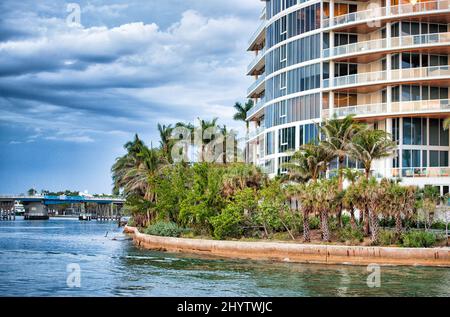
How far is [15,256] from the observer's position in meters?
49.9

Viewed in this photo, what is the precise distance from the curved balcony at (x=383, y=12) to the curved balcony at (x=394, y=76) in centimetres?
502

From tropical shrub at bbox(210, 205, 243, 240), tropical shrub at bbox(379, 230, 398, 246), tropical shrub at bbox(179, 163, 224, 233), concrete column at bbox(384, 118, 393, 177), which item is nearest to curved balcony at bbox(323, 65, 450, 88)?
concrete column at bbox(384, 118, 393, 177)

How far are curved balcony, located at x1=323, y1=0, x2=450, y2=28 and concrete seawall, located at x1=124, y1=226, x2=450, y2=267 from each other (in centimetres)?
2709

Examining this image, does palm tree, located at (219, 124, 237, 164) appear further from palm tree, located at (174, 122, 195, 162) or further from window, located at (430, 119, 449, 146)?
window, located at (430, 119, 449, 146)

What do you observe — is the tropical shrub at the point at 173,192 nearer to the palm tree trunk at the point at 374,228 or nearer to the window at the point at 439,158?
the palm tree trunk at the point at 374,228

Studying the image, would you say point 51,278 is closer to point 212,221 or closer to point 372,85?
point 212,221

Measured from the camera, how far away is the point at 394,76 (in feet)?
202

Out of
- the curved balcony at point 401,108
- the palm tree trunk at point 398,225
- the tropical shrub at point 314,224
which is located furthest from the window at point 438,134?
the palm tree trunk at point 398,225

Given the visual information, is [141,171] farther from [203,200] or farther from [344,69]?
[344,69]

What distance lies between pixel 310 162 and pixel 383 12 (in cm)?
1845

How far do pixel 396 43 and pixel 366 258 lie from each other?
26.7 meters
